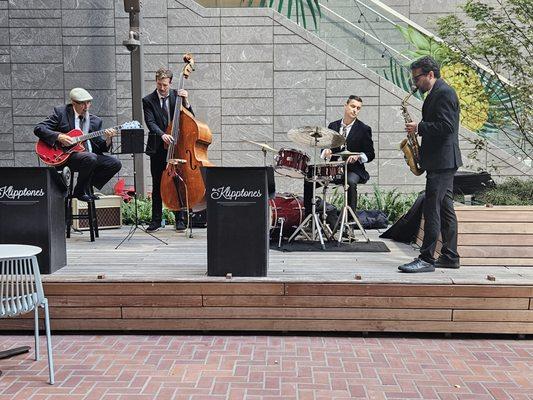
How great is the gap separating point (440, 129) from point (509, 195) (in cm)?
299

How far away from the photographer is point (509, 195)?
734 cm

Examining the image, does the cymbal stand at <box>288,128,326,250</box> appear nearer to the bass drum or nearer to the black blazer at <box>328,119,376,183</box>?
the bass drum

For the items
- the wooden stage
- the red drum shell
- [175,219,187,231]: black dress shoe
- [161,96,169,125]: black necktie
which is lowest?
the wooden stage

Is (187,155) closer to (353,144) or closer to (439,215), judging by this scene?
(353,144)

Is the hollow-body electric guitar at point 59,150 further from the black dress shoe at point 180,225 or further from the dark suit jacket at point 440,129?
the dark suit jacket at point 440,129

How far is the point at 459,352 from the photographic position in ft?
14.6

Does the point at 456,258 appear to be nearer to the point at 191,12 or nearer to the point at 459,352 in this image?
the point at 459,352

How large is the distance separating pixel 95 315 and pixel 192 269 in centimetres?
89

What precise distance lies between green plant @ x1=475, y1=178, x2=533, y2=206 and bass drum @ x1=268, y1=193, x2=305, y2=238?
2400 mm

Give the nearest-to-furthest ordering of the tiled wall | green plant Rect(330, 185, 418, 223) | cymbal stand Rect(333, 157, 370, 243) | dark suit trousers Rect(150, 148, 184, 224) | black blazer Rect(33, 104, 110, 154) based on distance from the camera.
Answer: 1. cymbal stand Rect(333, 157, 370, 243)
2. black blazer Rect(33, 104, 110, 154)
3. dark suit trousers Rect(150, 148, 184, 224)
4. green plant Rect(330, 185, 418, 223)
5. the tiled wall

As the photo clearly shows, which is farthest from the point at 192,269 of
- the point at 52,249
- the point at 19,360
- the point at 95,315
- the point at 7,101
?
the point at 7,101

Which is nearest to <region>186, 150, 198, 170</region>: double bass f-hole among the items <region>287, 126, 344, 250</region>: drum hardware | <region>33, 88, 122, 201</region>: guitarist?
<region>33, 88, 122, 201</region>: guitarist

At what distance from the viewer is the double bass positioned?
6391 mm

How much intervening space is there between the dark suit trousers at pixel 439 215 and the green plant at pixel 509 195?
2262mm
